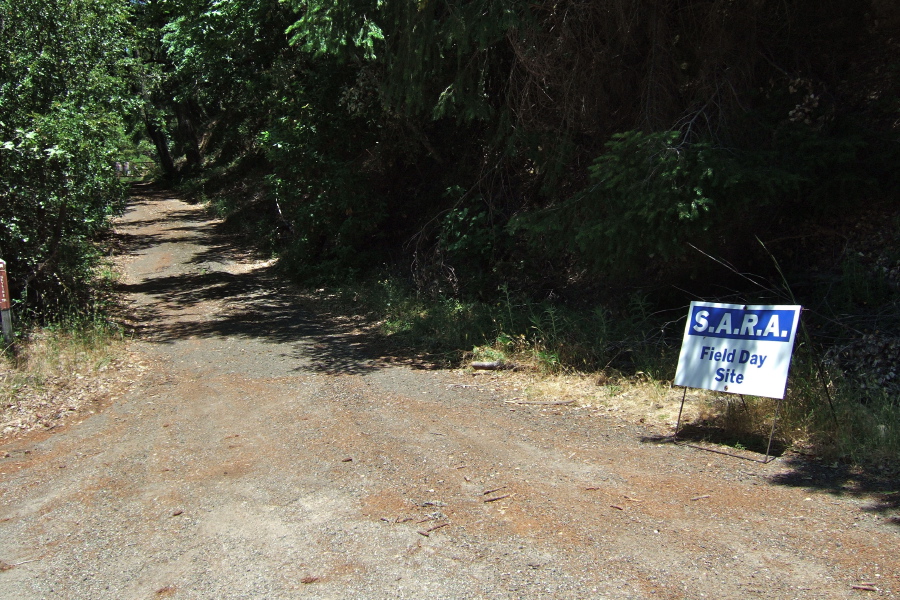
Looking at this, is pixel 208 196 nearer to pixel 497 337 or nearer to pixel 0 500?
pixel 497 337

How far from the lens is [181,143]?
121 feet

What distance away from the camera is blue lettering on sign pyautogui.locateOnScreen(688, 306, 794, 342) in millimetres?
6191

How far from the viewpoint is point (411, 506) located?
519 cm

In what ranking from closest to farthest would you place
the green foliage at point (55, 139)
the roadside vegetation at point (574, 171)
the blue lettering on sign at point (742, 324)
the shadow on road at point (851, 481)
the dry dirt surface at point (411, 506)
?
the dry dirt surface at point (411, 506) < the shadow on road at point (851, 481) < the blue lettering on sign at point (742, 324) < the roadside vegetation at point (574, 171) < the green foliage at point (55, 139)

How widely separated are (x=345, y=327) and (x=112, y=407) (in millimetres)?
4664

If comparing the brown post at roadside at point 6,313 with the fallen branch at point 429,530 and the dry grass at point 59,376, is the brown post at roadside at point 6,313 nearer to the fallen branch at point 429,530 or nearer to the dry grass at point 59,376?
the dry grass at point 59,376

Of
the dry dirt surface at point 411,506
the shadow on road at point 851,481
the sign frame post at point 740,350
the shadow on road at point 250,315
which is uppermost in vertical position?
the sign frame post at point 740,350

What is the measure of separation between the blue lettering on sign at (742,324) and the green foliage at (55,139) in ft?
28.1

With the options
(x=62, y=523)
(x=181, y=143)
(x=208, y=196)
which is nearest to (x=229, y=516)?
(x=62, y=523)

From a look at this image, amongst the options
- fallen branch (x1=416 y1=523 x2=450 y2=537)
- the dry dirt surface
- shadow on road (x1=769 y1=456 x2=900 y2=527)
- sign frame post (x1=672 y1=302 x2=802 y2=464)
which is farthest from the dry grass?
shadow on road (x1=769 y1=456 x2=900 y2=527)

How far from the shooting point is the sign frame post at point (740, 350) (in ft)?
20.0

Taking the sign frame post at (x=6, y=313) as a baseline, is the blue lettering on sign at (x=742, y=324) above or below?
above

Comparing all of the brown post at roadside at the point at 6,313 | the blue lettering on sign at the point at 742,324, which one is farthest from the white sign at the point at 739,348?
the brown post at roadside at the point at 6,313

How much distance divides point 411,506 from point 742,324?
3.30m
